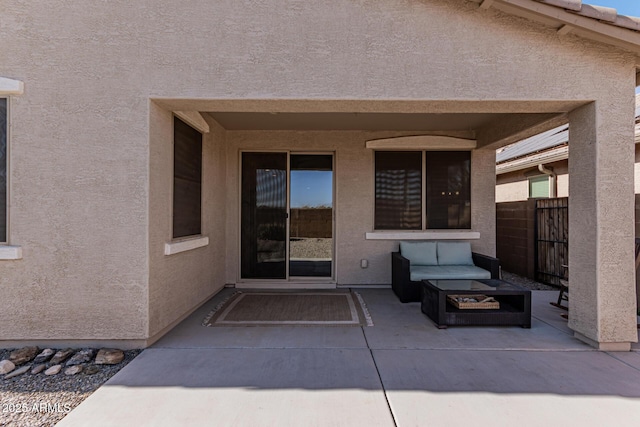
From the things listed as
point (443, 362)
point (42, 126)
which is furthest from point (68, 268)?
point (443, 362)

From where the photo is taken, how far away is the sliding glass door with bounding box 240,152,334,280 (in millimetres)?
6578

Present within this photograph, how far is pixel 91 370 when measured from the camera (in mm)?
3139

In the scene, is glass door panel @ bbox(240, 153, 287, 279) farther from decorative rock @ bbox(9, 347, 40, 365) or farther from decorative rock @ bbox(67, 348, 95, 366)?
decorative rock @ bbox(9, 347, 40, 365)

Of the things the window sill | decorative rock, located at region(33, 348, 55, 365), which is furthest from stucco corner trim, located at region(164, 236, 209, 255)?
the window sill

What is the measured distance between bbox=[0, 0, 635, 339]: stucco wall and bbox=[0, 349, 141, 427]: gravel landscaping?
1.71 feet

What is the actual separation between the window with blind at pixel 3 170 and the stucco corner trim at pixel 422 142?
5.19m

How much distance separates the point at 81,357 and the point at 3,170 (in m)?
2.17

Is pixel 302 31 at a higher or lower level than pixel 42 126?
higher

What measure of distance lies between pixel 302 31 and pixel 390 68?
3.40 feet

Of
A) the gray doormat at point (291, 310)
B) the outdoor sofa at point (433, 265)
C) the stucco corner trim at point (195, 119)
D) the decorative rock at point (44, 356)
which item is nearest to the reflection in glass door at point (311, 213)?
the gray doormat at point (291, 310)

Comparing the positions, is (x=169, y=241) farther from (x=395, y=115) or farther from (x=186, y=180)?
(x=395, y=115)

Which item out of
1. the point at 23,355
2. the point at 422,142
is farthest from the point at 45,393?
the point at 422,142

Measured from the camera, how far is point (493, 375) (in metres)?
3.00

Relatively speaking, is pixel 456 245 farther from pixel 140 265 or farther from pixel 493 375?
pixel 140 265
